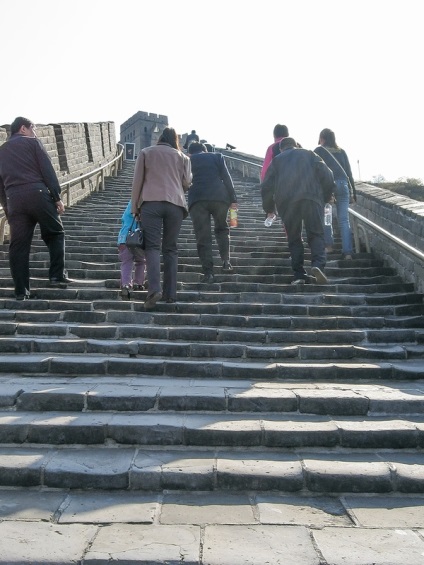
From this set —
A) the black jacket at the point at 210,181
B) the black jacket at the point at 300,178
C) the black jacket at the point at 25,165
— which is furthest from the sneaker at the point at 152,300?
the black jacket at the point at 300,178

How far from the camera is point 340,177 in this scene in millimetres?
7559

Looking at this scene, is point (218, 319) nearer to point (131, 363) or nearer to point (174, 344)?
point (174, 344)

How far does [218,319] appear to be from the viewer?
5.19 meters

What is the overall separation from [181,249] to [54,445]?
4738 mm

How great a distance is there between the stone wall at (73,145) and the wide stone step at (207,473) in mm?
6792

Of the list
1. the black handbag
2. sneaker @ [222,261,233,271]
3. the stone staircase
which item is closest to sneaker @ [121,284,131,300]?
the stone staircase

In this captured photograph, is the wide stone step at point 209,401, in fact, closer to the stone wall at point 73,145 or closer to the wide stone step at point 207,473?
the wide stone step at point 207,473

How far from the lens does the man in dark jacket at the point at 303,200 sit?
6211mm

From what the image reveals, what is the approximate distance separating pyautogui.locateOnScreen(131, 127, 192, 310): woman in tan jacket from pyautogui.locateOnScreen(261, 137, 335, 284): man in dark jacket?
1.24 metres

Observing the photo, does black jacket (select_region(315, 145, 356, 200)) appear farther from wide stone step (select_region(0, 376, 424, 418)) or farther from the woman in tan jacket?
wide stone step (select_region(0, 376, 424, 418))

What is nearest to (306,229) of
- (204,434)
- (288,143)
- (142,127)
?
(288,143)

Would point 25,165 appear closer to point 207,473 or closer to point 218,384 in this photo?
point 218,384

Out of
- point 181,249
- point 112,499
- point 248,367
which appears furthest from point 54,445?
point 181,249

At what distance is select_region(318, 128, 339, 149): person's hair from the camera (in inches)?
303
